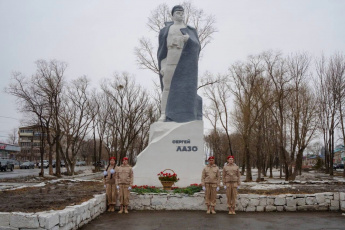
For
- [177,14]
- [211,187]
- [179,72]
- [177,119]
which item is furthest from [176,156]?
[177,14]

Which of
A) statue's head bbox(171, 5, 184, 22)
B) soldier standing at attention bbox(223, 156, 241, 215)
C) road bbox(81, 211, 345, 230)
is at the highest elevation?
statue's head bbox(171, 5, 184, 22)

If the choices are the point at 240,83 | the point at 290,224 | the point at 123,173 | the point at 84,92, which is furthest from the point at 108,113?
the point at 290,224

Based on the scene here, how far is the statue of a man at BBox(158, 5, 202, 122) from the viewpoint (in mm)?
12812

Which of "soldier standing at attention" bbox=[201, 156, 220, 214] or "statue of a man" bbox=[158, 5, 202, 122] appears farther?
"statue of a man" bbox=[158, 5, 202, 122]

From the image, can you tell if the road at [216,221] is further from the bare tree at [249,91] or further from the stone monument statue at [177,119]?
the bare tree at [249,91]

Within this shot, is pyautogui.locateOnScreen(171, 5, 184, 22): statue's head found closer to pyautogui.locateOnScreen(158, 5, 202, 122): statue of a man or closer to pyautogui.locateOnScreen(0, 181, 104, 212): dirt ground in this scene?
pyautogui.locateOnScreen(158, 5, 202, 122): statue of a man

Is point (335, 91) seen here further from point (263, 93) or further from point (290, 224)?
point (290, 224)

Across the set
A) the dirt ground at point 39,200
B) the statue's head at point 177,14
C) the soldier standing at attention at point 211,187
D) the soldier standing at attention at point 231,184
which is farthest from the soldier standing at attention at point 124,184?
the statue's head at point 177,14

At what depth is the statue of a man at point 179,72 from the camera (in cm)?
1281

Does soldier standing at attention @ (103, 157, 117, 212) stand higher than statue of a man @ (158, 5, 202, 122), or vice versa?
statue of a man @ (158, 5, 202, 122)

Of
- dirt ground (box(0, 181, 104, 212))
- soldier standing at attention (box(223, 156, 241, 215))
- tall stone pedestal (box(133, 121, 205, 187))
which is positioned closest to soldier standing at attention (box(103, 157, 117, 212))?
dirt ground (box(0, 181, 104, 212))

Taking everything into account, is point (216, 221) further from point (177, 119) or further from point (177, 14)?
point (177, 14)

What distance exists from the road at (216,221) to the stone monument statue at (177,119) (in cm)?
306

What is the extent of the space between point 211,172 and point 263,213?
1675 mm
